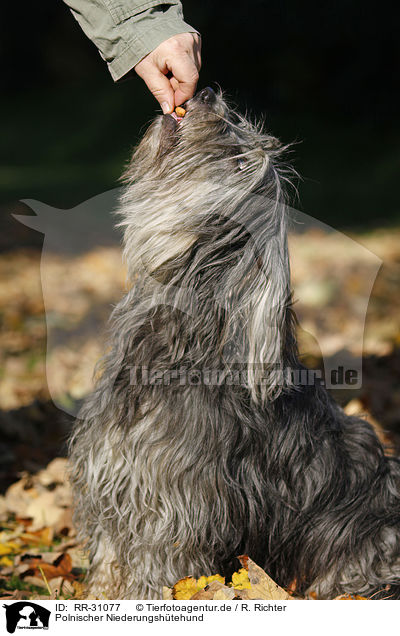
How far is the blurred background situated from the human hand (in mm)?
428

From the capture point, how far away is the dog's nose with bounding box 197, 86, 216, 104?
2.77 meters

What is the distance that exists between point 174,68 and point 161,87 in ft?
0.32

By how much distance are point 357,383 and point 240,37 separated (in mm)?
12002

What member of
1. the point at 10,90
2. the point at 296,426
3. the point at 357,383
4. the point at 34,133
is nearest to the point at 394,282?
the point at 357,383

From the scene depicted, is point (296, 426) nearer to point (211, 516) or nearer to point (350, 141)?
point (211, 516)

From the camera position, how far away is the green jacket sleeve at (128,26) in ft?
9.79

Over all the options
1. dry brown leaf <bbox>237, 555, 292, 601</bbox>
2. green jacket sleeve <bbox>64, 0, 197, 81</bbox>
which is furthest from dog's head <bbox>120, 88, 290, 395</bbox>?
dry brown leaf <bbox>237, 555, 292, 601</bbox>

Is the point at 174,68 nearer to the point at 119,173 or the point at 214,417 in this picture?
the point at 214,417

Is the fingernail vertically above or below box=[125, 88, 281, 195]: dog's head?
above

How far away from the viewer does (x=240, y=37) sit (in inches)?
607

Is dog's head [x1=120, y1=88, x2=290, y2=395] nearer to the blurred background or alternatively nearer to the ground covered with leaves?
the ground covered with leaves

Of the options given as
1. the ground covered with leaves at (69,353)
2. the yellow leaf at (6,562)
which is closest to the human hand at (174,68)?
the ground covered with leaves at (69,353)
